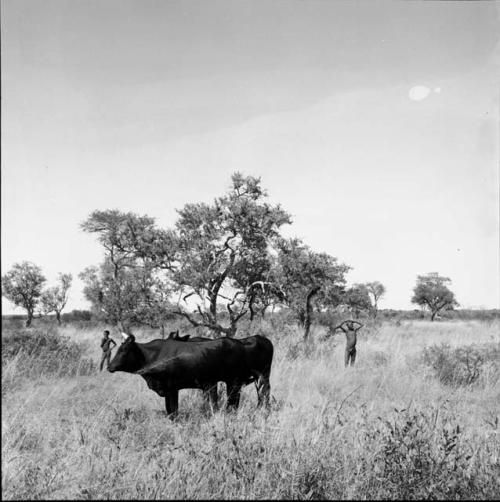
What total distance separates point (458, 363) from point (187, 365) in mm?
8466

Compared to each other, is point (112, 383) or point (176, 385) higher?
point (176, 385)

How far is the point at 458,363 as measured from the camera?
10562 millimetres

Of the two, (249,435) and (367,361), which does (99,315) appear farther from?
(249,435)

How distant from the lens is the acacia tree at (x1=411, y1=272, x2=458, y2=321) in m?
59.5

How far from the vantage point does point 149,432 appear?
16.0 feet

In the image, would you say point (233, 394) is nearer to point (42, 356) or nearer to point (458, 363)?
point (42, 356)

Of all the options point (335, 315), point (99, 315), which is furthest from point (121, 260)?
point (335, 315)

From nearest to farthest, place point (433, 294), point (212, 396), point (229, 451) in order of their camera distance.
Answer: point (229, 451) → point (212, 396) → point (433, 294)

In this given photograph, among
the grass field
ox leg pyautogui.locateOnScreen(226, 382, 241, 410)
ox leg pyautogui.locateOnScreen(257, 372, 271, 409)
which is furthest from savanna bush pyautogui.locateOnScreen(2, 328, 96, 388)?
ox leg pyautogui.locateOnScreen(257, 372, 271, 409)

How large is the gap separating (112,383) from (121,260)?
13886 millimetres

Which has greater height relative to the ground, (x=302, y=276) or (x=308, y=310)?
(x=302, y=276)

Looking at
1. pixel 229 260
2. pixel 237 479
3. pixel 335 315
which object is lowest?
pixel 335 315

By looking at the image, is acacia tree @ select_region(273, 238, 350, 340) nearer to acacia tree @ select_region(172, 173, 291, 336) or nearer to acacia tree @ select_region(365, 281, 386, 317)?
acacia tree @ select_region(172, 173, 291, 336)

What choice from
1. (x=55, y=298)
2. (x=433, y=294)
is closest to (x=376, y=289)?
(x=433, y=294)
